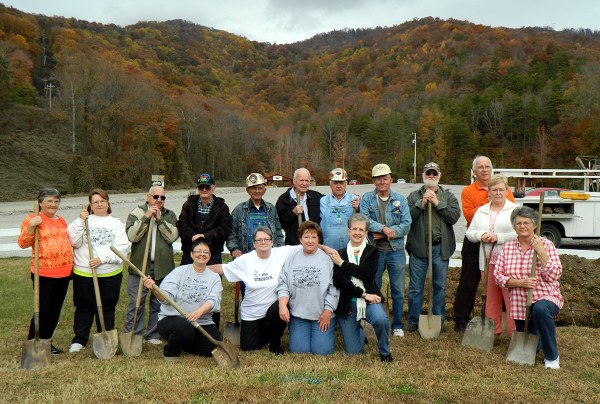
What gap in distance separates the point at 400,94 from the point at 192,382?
377 feet

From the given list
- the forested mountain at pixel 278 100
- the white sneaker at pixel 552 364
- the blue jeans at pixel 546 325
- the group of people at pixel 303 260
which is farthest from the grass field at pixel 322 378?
the forested mountain at pixel 278 100

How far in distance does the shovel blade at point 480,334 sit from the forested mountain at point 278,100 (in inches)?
1326

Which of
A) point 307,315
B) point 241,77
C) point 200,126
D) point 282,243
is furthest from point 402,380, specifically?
point 241,77

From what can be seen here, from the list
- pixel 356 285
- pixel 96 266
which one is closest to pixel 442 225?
pixel 356 285

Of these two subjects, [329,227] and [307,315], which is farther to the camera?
[329,227]

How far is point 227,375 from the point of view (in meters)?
4.34

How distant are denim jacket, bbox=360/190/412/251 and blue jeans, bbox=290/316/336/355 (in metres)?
1.15

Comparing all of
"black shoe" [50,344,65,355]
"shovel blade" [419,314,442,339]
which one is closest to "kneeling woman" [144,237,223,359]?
"black shoe" [50,344,65,355]

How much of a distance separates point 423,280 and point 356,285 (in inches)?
50.0

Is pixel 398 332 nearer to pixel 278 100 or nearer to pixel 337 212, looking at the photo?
pixel 337 212

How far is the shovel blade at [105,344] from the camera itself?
5.07 meters

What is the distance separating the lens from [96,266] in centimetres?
537

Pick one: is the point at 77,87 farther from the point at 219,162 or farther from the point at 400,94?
the point at 400,94

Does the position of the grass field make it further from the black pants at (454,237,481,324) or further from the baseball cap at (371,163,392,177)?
the baseball cap at (371,163,392,177)
